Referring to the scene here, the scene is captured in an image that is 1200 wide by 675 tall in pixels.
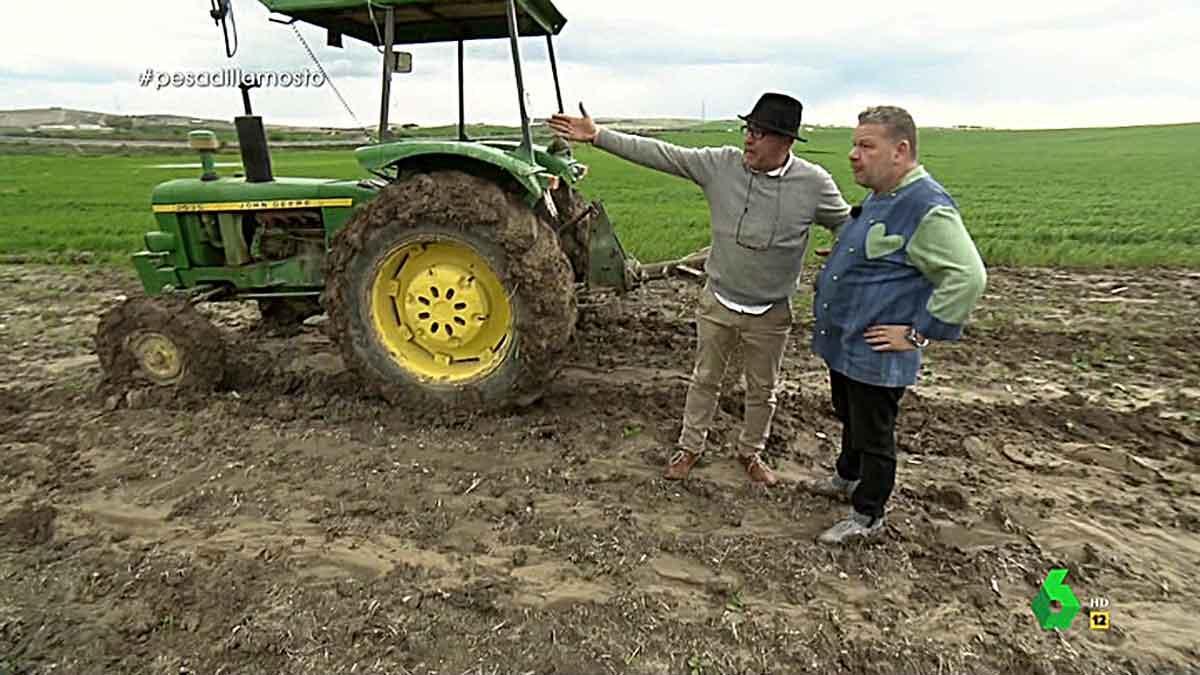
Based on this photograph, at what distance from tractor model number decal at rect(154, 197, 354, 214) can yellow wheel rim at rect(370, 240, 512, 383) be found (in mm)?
795

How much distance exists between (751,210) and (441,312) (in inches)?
72.8

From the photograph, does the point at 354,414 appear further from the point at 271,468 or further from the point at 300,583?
the point at 300,583

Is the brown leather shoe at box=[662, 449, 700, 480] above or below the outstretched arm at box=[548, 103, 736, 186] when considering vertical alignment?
below

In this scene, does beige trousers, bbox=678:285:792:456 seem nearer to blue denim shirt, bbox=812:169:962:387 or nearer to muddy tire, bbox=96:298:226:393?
blue denim shirt, bbox=812:169:962:387

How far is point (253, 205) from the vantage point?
5.21 m

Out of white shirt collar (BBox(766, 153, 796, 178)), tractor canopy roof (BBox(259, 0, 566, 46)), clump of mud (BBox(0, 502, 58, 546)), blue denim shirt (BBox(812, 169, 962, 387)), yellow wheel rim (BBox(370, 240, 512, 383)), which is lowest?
clump of mud (BBox(0, 502, 58, 546))

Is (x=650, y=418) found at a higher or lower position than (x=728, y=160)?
lower

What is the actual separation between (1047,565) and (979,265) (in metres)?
1.23

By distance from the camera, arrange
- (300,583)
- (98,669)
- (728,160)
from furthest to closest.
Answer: (728,160) < (300,583) < (98,669)

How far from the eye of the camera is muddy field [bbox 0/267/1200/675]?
266 centimetres

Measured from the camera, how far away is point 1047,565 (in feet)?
10.3

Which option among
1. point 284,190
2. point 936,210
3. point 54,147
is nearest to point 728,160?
point 936,210

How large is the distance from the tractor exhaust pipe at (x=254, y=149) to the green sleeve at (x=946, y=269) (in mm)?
4093

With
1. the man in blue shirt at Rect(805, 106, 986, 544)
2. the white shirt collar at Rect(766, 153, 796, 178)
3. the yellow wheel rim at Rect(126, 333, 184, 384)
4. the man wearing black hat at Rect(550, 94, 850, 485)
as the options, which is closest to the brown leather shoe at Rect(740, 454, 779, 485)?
the man wearing black hat at Rect(550, 94, 850, 485)
